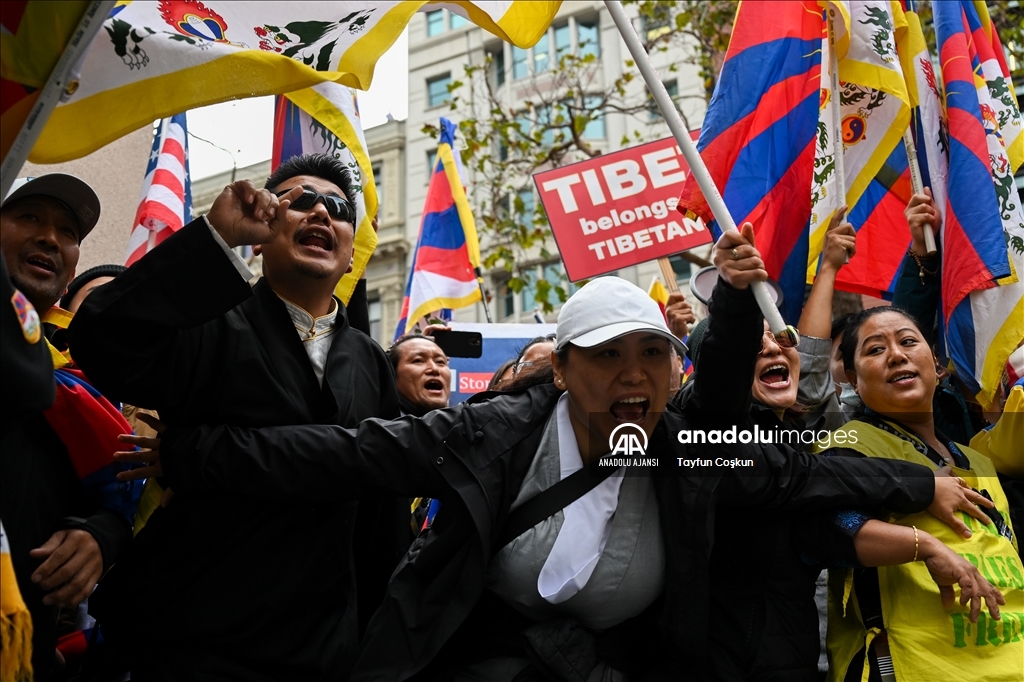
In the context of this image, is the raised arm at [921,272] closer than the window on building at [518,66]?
Yes

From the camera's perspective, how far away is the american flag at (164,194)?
525cm

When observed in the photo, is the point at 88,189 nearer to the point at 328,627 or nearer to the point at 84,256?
the point at 328,627

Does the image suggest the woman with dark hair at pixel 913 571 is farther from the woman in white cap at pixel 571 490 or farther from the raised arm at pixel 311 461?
the raised arm at pixel 311 461

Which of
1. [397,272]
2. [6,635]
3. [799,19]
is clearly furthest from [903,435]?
[397,272]

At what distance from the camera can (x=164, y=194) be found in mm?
5332

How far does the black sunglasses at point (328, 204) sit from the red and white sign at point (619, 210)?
3.70 metres

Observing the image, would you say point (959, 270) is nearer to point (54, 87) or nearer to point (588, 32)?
point (54, 87)

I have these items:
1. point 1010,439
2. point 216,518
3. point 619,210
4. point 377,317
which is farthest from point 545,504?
point 377,317

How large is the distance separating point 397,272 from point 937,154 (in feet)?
81.6

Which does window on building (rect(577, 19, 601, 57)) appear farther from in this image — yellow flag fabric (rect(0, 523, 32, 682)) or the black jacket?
yellow flag fabric (rect(0, 523, 32, 682))

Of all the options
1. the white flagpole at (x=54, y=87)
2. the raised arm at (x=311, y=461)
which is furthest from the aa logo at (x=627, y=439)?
the white flagpole at (x=54, y=87)

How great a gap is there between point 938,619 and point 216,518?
2.13 metres

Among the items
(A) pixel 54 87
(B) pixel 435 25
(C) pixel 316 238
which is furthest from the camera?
(B) pixel 435 25

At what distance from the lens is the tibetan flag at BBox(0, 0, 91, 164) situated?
2.08 m
